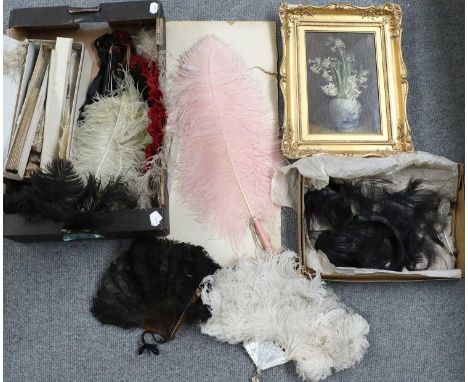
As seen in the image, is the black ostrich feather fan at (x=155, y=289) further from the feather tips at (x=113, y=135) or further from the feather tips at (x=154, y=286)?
the feather tips at (x=113, y=135)

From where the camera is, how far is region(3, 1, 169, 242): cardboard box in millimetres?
1302

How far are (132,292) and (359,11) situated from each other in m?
1.01

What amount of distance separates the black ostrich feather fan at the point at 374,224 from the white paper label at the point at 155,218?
0.41 metres

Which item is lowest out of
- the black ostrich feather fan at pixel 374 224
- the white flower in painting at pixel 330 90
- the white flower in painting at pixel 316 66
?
the black ostrich feather fan at pixel 374 224

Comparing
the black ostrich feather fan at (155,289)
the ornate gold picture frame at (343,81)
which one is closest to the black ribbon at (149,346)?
the black ostrich feather fan at (155,289)

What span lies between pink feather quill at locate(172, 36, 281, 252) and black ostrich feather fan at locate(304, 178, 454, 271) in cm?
15

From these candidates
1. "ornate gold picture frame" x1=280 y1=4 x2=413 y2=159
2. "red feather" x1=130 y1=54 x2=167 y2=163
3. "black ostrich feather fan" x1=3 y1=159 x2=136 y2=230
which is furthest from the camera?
"ornate gold picture frame" x1=280 y1=4 x2=413 y2=159

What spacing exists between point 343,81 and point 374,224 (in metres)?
0.41

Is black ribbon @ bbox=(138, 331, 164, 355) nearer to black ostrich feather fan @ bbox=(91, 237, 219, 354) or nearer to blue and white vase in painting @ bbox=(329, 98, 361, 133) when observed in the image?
black ostrich feather fan @ bbox=(91, 237, 219, 354)

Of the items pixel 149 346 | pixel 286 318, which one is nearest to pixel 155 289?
pixel 149 346

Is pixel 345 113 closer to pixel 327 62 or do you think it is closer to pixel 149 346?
pixel 327 62

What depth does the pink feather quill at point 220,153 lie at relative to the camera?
149 cm

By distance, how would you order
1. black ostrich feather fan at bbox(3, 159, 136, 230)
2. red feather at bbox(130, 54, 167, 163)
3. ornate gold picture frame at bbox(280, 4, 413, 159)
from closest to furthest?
black ostrich feather fan at bbox(3, 159, 136, 230) < red feather at bbox(130, 54, 167, 163) < ornate gold picture frame at bbox(280, 4, 413, 159)

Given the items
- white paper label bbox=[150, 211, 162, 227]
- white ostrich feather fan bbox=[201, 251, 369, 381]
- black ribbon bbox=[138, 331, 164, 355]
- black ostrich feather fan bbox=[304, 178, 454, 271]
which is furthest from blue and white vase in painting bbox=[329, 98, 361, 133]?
black ribbon bbox=[138, 331, 164, 355]
